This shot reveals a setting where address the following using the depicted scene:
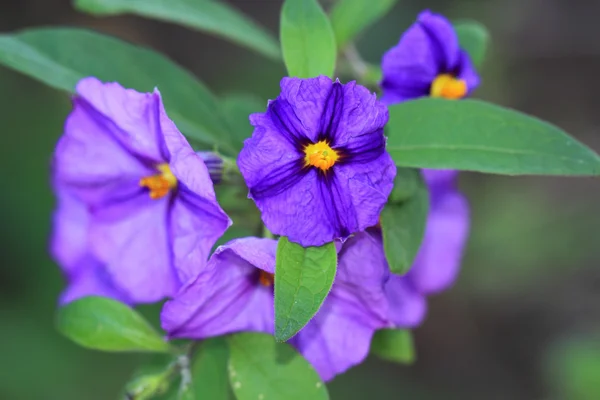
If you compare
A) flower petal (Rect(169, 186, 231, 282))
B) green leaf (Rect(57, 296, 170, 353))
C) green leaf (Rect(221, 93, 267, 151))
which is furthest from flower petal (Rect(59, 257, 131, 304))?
green leaf (Rect(221, 93, 267, 151))

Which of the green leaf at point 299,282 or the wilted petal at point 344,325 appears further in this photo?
the wilted petal at point 344,325

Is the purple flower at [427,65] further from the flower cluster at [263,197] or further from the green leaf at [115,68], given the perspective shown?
the green leaf at [115,68]

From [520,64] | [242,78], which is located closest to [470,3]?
[520,64]

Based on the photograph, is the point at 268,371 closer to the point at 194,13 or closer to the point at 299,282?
the point at 299,282

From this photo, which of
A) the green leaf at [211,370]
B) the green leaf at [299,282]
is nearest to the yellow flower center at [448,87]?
the green leaf at [299,282]

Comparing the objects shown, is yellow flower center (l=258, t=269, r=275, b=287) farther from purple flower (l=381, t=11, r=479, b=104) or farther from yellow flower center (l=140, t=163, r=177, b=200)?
purple flower (l=381, t=11, r=479, b=104)

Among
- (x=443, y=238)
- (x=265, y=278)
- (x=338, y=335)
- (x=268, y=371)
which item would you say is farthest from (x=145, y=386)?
(x=443, y=238)
